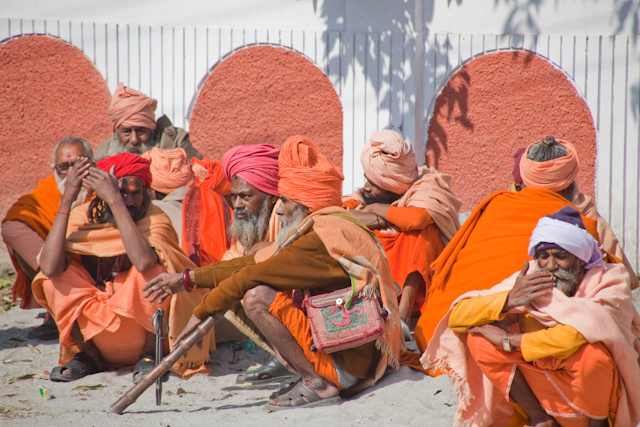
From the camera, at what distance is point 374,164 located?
211 inches

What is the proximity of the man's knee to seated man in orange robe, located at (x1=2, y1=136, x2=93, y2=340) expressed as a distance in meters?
2.01

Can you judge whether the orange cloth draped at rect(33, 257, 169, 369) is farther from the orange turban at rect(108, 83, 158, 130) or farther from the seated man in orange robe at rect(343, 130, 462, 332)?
the orange turban at rect(108, 83, 158, 130)

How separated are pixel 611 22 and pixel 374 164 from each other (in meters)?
3.83

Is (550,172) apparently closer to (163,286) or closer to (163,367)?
(163,286)

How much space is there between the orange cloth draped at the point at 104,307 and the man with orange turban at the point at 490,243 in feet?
6.06

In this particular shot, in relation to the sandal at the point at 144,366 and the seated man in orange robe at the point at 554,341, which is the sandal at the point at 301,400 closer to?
the seated man in orange robe at the point at 554,341

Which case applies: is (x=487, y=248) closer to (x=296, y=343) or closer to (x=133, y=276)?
(x=296, y=343)

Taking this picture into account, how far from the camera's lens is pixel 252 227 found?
4.81 m

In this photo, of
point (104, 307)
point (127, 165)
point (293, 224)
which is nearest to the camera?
point (293, 224)

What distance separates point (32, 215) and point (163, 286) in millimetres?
2077

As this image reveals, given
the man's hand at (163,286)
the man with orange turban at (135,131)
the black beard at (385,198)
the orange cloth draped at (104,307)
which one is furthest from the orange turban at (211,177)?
the man's hand at (163,286)

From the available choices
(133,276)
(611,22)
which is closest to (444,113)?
(611,22)

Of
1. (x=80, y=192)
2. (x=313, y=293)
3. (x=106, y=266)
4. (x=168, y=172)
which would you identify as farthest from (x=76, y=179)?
(x=313, y=293)

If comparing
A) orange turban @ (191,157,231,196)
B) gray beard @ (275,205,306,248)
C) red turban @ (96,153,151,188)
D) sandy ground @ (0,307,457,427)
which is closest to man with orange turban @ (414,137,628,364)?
sandy ground @ (0,307,457,427)
